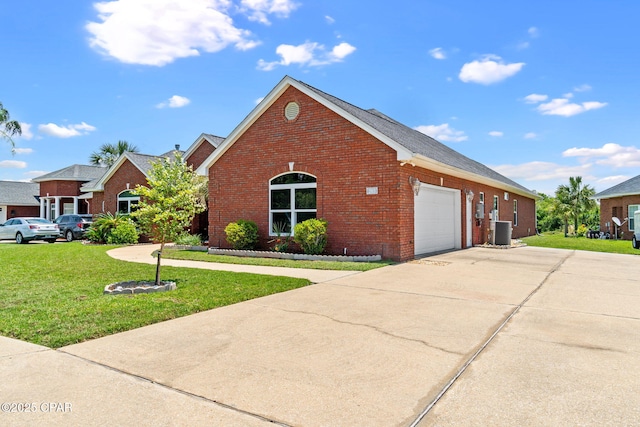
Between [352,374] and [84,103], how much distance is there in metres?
20.2

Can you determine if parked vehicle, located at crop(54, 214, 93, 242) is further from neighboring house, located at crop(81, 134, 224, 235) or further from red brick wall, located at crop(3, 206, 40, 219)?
red brick wall, located at crop(3, 206, 40, 219)

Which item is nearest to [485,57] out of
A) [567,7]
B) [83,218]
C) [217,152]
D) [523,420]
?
[567,7]

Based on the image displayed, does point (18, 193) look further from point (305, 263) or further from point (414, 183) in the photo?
point (414, 183)

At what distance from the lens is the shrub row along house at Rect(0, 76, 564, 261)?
1208 centimetres

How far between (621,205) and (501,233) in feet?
53.9

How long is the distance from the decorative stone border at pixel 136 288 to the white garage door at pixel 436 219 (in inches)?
325

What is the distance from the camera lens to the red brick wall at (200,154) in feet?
77.0

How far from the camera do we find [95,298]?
6.62m

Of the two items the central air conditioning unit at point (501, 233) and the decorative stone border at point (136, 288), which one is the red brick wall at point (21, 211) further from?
the central air conditioning unit at point (501, 233)

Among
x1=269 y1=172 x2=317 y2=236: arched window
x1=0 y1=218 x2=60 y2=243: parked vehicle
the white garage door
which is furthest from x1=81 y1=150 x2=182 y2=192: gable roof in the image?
the white garage door

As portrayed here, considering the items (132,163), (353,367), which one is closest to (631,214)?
(353,367)

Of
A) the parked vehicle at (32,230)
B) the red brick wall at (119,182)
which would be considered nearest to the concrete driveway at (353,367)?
the red brick wall at (119,182)

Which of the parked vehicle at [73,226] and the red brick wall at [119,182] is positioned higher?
the red brick wall at [119,182]

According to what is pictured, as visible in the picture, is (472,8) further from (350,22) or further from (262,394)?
(262,394)
